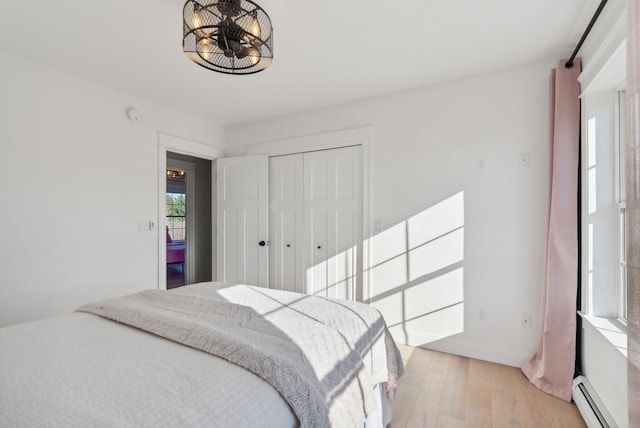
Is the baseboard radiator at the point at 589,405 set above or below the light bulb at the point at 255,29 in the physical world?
below

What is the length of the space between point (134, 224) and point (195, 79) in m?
1.57

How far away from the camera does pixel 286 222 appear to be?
363cm

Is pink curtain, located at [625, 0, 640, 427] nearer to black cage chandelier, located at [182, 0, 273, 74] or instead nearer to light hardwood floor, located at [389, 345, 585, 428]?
light hardwood floor, located at [389, 345, 585, 428]

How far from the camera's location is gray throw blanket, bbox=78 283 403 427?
1062mm

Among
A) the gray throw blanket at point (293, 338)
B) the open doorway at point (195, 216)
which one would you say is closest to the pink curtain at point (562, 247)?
the gray throw blanket at point (293, 338)

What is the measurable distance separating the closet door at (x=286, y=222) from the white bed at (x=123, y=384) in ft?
6.86

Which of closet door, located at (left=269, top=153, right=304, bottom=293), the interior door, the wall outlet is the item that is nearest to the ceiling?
closet door, located at (left=269, top=153, right=304, bottom=293)

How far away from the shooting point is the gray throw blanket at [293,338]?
106cm

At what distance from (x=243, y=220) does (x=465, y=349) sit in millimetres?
2788

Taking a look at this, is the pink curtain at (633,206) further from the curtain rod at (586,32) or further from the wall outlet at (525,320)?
the wall outlet at (525,320)

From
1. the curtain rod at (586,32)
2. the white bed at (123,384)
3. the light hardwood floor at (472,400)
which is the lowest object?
the light hardwood floor at (472,400)

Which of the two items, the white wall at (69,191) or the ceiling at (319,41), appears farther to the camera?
the white wall at (69,191)

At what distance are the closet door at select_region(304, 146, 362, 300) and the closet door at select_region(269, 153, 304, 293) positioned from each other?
0.33 feet

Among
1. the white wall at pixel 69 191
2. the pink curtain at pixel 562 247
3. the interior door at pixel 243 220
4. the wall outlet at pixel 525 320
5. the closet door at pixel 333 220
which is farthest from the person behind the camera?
the interior door at pixel 243 220
